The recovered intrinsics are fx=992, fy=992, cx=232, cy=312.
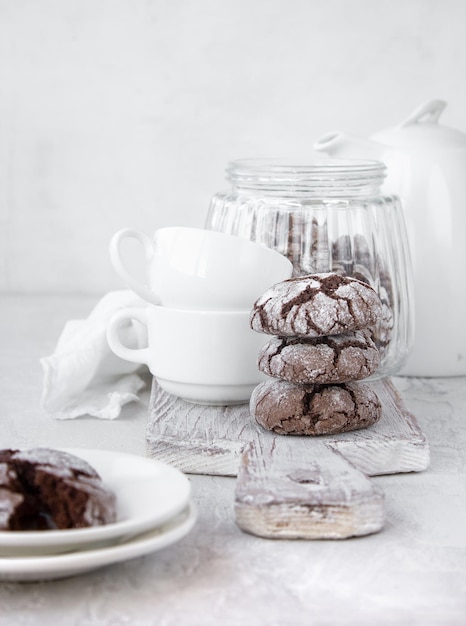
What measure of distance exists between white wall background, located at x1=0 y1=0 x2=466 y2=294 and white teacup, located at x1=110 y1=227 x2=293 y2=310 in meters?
0.93

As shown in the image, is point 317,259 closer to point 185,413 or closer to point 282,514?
point 185,413

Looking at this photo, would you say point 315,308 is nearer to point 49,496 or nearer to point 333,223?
point 333,223

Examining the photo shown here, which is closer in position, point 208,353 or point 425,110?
point 208,353

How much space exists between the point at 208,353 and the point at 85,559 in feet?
1.32

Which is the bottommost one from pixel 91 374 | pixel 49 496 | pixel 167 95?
pixel 91 374

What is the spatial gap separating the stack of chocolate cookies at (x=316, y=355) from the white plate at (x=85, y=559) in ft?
0.79

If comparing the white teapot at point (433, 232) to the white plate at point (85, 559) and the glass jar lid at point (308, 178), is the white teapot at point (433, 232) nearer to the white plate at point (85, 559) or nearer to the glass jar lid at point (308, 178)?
the glass jar lid at point (308, 178)

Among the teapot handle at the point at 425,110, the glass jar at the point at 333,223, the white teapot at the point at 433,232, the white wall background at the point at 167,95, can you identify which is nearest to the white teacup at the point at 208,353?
the glass jar at the point at 333,223

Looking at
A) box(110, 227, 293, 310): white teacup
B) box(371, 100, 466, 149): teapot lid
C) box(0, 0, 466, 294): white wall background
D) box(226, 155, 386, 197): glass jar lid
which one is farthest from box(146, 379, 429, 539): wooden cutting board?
box(0, 0, 466, 294): white wall background

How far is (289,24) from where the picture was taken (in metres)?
1.83

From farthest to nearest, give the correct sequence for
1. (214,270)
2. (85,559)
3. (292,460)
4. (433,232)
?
(433,232) < (214,270) < (292,460) < (85,559)

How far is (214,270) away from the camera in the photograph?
3.17 ft

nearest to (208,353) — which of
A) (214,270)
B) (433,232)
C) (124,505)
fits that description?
(214,270)

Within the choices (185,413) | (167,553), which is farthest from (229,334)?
(167,553)
